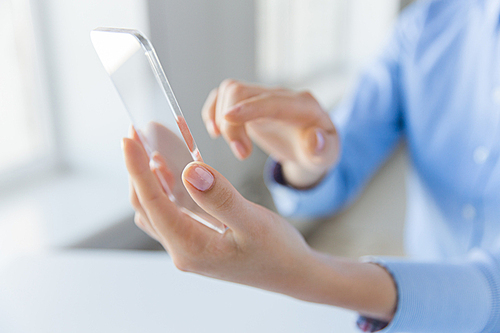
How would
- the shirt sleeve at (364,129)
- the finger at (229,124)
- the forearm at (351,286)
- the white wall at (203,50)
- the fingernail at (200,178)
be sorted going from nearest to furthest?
1. the fingernail at (200,178)
2. the forearm at (351,286)
3. the finger at (229,124)
4. the shirt sleeve at (364,129)
5. the white wall at (203,50)

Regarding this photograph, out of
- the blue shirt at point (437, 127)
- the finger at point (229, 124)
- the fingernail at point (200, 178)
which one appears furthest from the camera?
the blue shirt at point (437, 127)

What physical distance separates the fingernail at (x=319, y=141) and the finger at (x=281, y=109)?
0.07 ft

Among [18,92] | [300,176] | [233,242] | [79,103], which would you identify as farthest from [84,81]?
[233,242]

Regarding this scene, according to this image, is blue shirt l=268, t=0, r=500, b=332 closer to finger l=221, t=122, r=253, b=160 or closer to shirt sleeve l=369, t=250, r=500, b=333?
shirt sleeve l=369, t=250, r=500, b=333

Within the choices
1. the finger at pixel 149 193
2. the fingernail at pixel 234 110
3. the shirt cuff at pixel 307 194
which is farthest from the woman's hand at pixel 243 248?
the shirt cuff at pixel 307 194

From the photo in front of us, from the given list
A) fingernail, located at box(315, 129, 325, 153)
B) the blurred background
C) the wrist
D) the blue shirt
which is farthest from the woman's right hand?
the blurred background

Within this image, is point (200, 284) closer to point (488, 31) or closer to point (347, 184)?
point (347, 184)

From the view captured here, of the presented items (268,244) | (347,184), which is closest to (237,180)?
(347,184)

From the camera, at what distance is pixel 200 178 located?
290 mm

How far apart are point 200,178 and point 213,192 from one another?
1cm

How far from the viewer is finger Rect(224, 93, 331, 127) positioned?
1.61ft

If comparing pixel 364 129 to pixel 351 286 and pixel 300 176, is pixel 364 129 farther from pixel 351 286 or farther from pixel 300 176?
pixel 351 286

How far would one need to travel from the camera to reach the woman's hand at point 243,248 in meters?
0.36

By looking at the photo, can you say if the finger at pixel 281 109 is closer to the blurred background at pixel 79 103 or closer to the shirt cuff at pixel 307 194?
the shirt cuff at pixel 307 194
